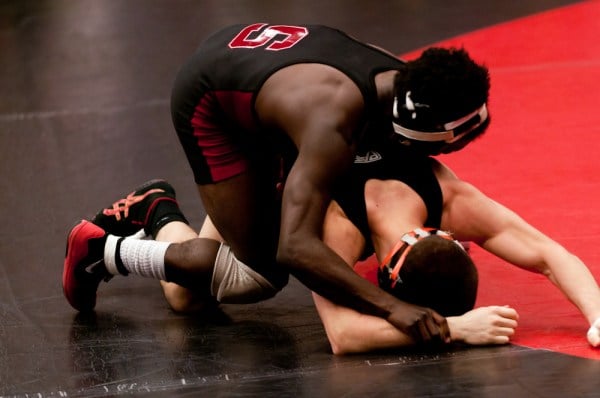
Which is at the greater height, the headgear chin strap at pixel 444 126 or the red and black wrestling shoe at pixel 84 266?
the headgear chin strap at pixel 444 126

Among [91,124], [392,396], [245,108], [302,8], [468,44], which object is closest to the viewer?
[392,396]

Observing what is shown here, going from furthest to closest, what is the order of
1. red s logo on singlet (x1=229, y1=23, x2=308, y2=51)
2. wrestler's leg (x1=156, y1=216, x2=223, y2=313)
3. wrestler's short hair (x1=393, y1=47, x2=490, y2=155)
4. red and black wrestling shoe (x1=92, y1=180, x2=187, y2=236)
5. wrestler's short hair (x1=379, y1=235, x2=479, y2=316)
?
red and black wrestling shoe (x1=92, y1=180, x2=187, y2=236)
wrestler's leg (x1=156, y1=216, x2=223, y2=313)
red s logo on singlet (x1=229, y1=23, x2=308, y2=51)
wrestler's short hair (x1=393, y1=47, x2=490, y2=155)
wrestler's short hair (x1=379, y1=235, x2=479, y2=316)

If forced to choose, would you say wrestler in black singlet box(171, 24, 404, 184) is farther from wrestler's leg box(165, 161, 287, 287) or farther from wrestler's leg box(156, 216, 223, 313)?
wrestler's leg box(156, 216, 223, 313)

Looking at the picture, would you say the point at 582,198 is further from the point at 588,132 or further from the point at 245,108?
the point at 245,108

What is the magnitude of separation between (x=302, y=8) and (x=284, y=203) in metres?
4.70

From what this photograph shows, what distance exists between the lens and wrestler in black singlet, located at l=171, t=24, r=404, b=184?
13.2 ft

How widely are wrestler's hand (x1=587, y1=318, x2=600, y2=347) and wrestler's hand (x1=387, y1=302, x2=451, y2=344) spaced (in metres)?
0.40

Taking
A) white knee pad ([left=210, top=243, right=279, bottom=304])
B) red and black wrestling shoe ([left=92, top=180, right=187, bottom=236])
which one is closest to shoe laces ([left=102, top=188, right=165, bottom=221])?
red and black wrestling shoe ([left=92, top=180, right=187, bottom=236])

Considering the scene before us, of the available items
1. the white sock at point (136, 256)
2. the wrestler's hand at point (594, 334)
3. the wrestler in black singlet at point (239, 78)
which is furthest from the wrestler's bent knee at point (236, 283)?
the wrestler's hand at point (594, 334)

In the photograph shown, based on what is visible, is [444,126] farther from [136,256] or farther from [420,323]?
[136,256]

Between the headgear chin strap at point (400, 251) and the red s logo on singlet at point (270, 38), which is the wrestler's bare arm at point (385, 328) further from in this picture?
the red s logo on singlet at point (270, 38)

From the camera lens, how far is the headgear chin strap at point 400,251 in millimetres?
3699

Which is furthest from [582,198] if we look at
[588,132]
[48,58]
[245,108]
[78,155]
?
[48,58]

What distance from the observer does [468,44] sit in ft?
23.6
